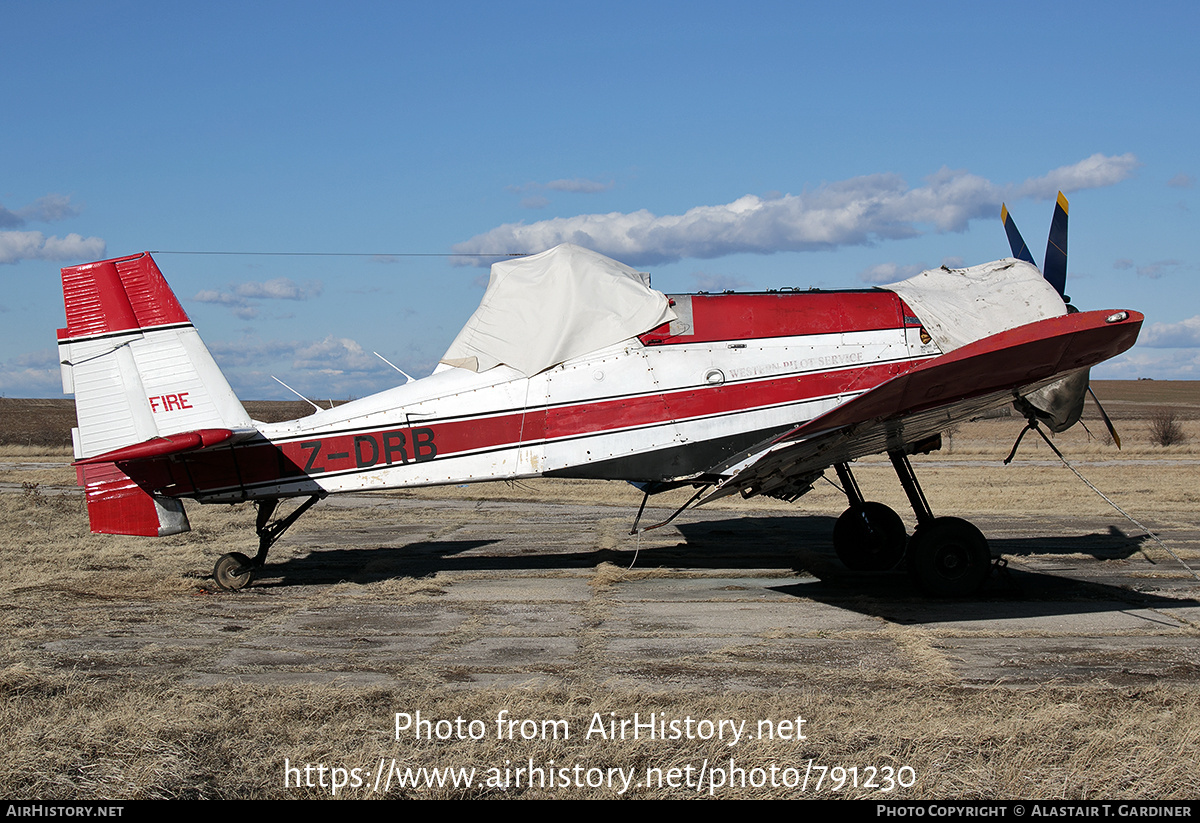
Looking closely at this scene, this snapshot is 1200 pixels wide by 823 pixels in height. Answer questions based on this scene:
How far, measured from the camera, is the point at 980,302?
363 inches

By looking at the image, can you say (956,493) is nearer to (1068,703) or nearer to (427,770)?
(1068,703)

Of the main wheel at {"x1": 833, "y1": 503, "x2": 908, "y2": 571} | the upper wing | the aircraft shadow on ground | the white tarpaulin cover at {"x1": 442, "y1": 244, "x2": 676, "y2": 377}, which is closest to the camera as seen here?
the upper wing

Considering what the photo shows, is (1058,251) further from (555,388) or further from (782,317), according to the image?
(555,388)

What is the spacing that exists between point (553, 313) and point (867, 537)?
15.2 feet

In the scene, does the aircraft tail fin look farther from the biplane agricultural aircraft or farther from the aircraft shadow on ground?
the aircraft shadow on ground

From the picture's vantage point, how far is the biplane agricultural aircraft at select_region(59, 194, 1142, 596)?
898 cm

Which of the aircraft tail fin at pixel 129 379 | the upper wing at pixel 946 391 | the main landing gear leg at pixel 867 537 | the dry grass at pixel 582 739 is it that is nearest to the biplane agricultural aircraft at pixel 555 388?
the aircraft tail fin at pixel 129 379

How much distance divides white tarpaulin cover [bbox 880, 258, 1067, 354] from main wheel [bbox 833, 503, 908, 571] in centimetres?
238

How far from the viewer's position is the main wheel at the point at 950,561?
27.5 feet

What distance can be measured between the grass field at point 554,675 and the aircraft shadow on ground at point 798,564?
3.4 inches

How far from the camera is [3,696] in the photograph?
5512 millimetres

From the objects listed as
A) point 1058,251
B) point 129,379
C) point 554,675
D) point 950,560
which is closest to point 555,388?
point 554,675

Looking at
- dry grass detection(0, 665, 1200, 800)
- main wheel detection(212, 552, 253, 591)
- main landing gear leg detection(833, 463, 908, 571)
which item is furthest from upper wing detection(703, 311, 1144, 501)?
main wheel detection(212, 552, 253, 591)

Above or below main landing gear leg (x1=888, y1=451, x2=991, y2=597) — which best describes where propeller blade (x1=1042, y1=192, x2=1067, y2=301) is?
above
